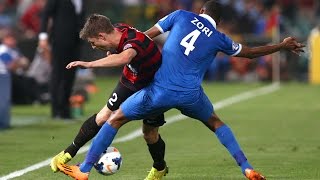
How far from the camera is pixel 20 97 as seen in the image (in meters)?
21.4

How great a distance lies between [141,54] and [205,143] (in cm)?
481

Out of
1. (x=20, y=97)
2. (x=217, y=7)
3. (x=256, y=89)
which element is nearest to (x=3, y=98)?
(x=20, y=97)

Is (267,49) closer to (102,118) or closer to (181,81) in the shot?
(181,81)

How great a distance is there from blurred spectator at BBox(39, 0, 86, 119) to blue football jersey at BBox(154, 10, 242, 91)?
7611mm

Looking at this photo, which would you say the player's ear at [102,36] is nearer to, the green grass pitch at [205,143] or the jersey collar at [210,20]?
the jersey collar at [210,20]

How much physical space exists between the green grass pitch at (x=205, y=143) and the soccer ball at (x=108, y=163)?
0.46 m

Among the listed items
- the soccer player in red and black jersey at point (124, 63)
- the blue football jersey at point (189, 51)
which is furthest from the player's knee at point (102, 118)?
the blue football jersey at point (189, 51)

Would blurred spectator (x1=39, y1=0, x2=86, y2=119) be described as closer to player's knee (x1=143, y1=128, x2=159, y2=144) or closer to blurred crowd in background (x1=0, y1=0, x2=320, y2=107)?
player's knee (x1=143, y1=128, x2=159, y2=144)

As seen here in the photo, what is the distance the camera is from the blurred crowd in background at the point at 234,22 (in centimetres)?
2875

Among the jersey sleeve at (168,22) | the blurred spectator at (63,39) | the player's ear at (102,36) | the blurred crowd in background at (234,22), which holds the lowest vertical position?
the blurred crowd in background at (234,22)

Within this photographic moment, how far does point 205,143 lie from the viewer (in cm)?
1430

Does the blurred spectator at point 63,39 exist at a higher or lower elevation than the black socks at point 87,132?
lower

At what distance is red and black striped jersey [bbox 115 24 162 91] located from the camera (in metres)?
9.61

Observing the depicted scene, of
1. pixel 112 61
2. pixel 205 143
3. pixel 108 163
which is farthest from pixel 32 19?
pixel 112 61
